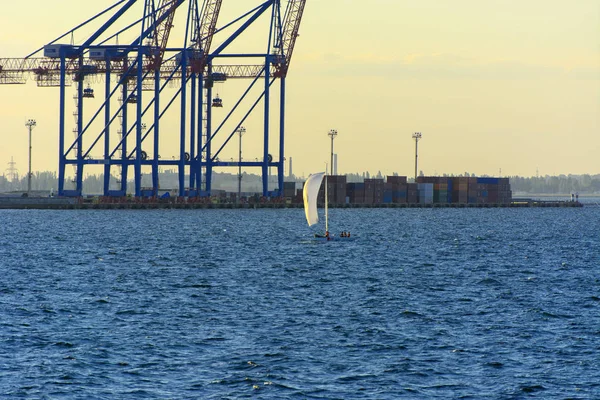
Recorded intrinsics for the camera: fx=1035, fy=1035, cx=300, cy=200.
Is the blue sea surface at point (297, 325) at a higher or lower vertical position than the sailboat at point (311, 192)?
lower

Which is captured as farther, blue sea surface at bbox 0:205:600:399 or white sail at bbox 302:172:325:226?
white sail at bbox 302:172:325:226

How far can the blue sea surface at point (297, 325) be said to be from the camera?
28.6 m

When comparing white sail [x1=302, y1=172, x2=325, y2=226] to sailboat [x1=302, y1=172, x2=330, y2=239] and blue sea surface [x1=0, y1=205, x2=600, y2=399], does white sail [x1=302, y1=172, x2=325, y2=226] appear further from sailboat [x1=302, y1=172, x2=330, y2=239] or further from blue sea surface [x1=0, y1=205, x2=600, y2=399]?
blue sea surface [x1=0, y1=205, x2=600, y2=399]

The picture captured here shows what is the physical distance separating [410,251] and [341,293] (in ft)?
105

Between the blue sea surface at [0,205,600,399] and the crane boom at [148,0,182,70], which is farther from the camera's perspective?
the crane boom at [148,0,182,70]

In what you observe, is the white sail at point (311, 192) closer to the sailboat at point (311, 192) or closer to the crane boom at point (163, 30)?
the sailboat at point (311, 192)

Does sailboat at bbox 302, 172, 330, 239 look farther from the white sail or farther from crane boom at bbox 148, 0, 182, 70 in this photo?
crane boom at bbox 148, 0, 182, 70

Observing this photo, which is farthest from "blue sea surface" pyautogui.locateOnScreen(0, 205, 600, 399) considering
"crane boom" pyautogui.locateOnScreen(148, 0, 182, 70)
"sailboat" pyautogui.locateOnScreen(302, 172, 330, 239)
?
"crane boom" pyautogui.locateOnScreen(148, 0, 182, 70)

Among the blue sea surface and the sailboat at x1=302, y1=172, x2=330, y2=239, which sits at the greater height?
the sailboat at x1=302, y1=172, x2=330, y2=239

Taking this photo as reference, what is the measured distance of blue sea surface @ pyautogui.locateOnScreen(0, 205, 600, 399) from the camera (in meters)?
28.6

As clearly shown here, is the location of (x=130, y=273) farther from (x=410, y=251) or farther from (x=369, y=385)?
(x=369, y=385)

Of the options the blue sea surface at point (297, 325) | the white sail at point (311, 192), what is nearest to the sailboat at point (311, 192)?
the white sail at point (311, 192)

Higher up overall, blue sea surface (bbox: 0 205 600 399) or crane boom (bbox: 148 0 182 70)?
crane boom (bbox: 148 0 182 70)

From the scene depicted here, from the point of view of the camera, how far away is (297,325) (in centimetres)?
3809
